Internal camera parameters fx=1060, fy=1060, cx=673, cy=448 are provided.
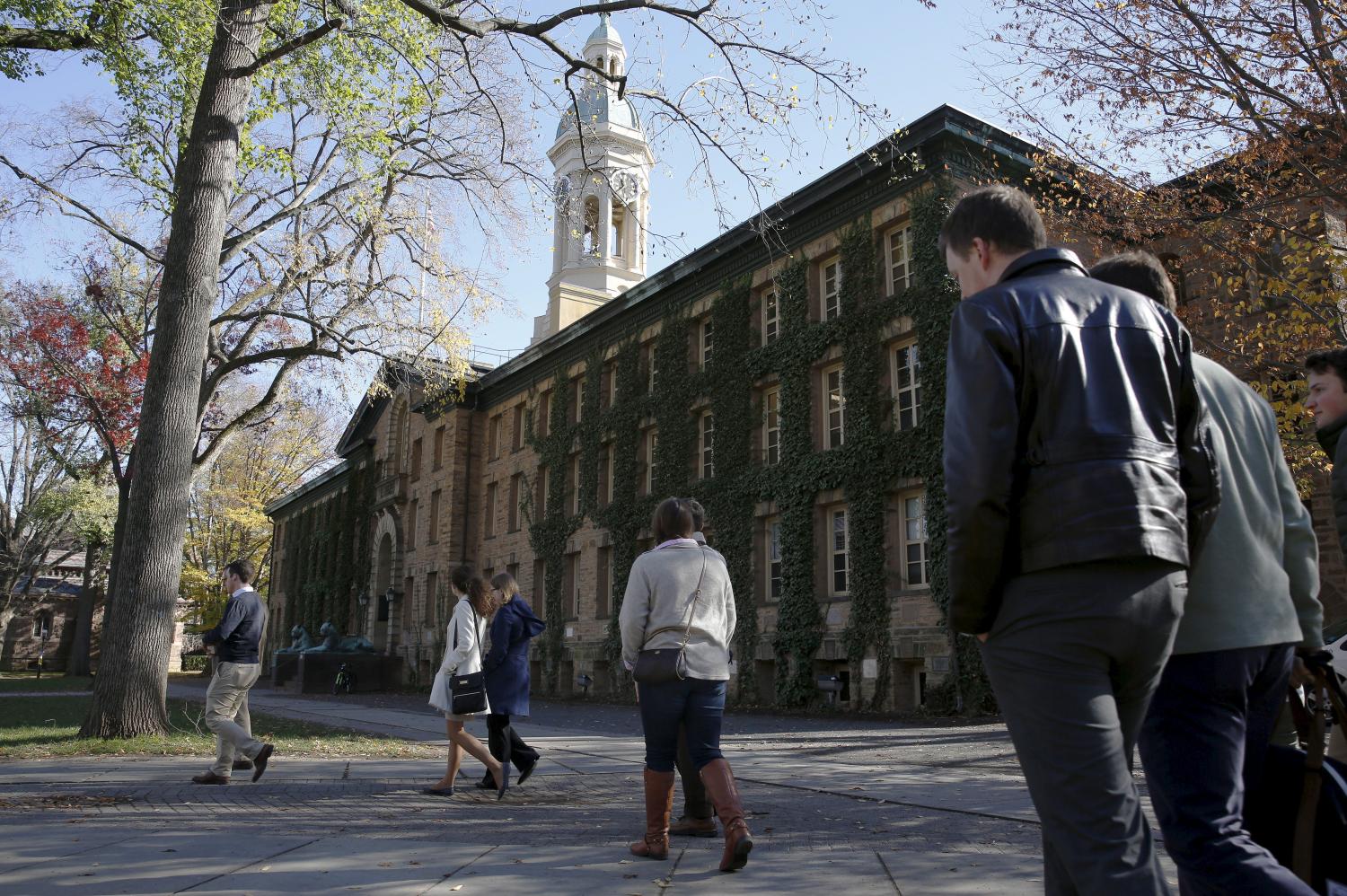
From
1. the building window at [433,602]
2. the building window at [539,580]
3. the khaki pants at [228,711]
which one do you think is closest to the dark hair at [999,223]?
the khaki pants at [228,711]

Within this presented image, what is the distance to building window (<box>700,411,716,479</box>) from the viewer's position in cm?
2633

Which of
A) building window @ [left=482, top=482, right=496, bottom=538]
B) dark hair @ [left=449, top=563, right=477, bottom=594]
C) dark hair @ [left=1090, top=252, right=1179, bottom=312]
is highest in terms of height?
building window @ [left=482, top=482, right=496, bottom=538]

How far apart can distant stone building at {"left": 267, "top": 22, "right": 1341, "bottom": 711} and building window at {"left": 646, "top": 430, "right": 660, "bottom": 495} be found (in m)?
0.09

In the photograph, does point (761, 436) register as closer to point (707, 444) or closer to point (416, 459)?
point (707, 444)

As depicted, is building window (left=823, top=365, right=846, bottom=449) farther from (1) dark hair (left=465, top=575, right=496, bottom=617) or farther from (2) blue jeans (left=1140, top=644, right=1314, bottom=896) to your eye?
(2) blue jeans (left=1140, top=644, right=1314, bottom=896)

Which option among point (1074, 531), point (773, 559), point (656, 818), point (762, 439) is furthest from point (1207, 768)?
point (762, 439)

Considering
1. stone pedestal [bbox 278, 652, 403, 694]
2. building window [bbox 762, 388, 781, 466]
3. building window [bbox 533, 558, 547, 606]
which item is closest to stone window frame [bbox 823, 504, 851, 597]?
building window [bbox 762, 388, 781, 466]

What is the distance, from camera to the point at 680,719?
18.3 feet

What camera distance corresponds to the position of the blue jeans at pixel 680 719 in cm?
551

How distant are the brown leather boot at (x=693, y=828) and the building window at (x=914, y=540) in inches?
554

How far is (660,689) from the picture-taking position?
5.56 meters

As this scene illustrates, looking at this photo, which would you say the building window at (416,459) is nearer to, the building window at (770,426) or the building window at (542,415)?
the building window at (542,415)

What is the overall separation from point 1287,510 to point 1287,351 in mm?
13647

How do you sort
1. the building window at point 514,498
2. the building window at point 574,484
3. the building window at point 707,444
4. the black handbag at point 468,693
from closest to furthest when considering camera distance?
1. the black handbag at point 468,693
2. the building window at point 707,444
3. the building window at point 574,484
4. the building window at point 514,498
